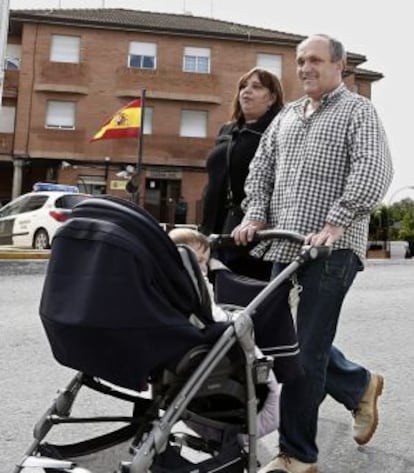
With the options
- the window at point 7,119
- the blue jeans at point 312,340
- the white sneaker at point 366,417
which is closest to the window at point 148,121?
the window at point 7,119

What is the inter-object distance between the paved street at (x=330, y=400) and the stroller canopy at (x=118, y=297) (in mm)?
506

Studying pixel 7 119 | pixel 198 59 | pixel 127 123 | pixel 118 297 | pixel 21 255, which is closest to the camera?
pixel 118 297

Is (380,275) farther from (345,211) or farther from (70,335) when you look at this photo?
(70,335)

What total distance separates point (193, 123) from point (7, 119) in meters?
9.37

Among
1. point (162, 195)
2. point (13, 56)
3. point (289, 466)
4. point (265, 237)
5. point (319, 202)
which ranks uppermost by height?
point (13, 56)

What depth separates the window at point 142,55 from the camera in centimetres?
3509

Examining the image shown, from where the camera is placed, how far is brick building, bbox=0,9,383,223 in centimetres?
3378

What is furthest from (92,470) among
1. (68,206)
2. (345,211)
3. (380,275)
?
(68,206)

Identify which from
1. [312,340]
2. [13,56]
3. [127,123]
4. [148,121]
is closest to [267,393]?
[312,340]

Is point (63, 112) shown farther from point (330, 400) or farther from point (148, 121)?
point (330, 400)

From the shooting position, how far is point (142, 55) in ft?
116

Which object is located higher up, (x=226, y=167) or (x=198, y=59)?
(x=198, y=59)

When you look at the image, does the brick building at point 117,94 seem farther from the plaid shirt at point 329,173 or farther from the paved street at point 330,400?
the plaid shirt at point 329,173

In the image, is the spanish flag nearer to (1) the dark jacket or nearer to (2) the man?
(1) the dark jacket
